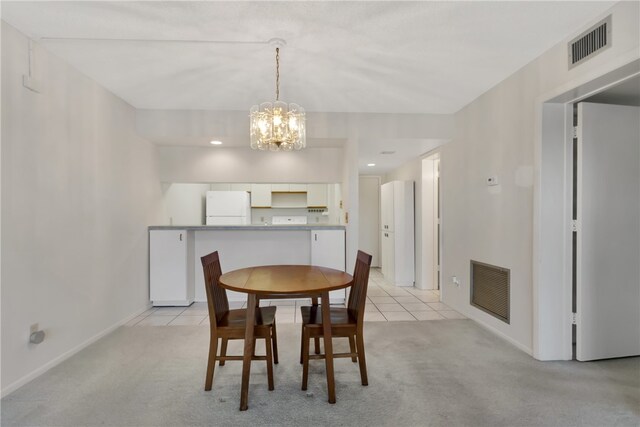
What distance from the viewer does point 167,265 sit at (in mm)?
3863

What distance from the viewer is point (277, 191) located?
20.2 ft

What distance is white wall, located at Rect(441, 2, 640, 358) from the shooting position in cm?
217

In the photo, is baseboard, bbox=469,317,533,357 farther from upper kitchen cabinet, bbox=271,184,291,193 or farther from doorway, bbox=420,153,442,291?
upper kitchen cabinet, bbox=271,184,291,193

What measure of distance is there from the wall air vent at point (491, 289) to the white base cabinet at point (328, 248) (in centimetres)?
151

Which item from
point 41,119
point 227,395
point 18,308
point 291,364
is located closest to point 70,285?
point 18,308

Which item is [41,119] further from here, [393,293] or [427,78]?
[393,293]

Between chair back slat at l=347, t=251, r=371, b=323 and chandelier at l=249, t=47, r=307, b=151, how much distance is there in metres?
1.07

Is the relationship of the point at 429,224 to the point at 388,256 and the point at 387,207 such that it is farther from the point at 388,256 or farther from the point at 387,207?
the point at 388,256

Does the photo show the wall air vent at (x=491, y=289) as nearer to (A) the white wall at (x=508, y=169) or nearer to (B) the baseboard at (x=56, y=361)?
(A) the white wall at (x=508, y=169)

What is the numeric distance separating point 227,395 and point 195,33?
244cm

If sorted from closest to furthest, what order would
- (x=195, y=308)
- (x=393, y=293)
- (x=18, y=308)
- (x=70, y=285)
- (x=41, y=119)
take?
(x=18, y=308) → (x=41, y=119) → (x=70, y=285) → (x=195, y=308) → (x=393, y=293)

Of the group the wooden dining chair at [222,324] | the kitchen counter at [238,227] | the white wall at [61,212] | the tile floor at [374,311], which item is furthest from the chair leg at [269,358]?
the kitchen counter at [238,227]

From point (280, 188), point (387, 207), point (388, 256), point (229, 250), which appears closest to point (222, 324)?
point (229, 250)

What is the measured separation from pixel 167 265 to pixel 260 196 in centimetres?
260
